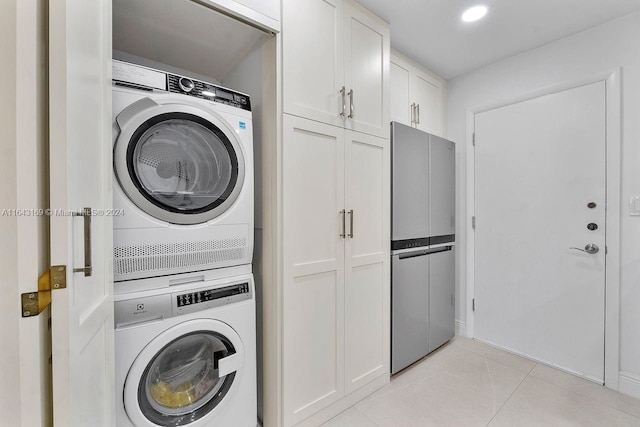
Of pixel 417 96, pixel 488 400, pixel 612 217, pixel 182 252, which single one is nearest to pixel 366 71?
pixel 417 96

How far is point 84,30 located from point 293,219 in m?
1.02

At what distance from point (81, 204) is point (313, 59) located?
1306mm

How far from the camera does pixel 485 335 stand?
2613mm

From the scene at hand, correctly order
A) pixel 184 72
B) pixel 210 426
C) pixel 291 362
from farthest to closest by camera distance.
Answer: pixel 184 72
pixel 291 362
pixel 210 426

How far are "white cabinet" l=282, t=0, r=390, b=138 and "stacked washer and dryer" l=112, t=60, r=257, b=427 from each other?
335 millimetres

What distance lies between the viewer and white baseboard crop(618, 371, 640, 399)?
1.85 meters

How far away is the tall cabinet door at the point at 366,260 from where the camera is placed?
1748 millimetres

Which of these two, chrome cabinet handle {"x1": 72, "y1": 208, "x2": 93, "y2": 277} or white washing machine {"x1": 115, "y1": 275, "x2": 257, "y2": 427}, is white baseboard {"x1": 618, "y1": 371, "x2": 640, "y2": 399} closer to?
white washing machine {"x1": 115, "y1": 275, "x2": 257, "y2": 427}

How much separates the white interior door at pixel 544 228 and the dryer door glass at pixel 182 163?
2335 millimetres

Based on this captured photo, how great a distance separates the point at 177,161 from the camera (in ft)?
4.14

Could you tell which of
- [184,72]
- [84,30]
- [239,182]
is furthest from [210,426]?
[184,72]

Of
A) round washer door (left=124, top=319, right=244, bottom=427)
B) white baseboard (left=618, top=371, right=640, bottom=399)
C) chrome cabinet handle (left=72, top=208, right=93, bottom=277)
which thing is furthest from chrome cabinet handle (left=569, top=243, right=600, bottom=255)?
chrome cabinet handle (left=72, top=208, right=93, bottom=277)

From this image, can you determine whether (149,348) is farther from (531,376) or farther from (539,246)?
(539,246)

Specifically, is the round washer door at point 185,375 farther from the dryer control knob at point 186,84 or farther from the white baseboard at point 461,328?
the white baseboard at point 461,328
